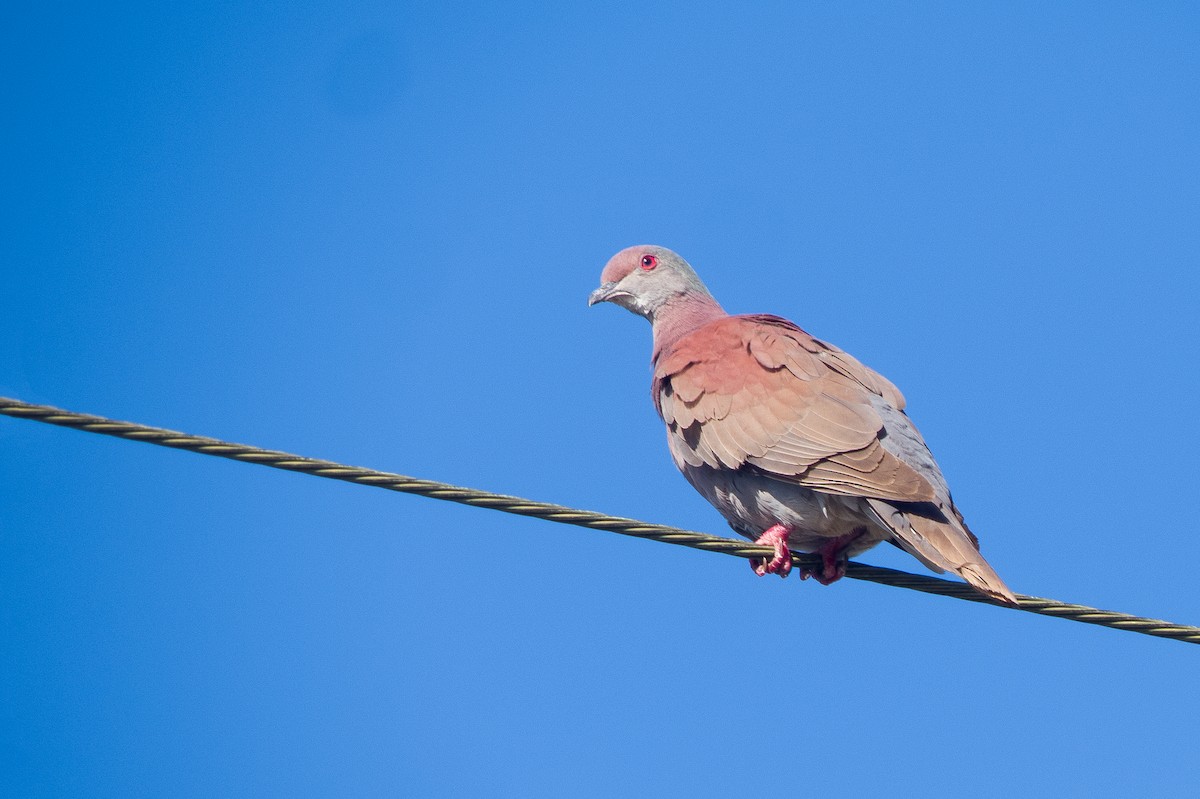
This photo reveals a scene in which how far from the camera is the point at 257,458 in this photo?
145 inches

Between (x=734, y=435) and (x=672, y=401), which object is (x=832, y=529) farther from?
(x=672, y=401)

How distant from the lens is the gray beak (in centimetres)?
830

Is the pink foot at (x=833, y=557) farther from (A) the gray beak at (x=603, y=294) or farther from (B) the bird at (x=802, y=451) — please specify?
(A) the gray beak at (x=603, y=294)

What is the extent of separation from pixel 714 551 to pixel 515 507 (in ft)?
2.91

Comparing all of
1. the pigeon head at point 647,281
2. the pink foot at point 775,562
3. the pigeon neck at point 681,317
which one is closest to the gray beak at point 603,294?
the pigeon head at point 647,281

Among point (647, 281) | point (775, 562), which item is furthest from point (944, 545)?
point (647, 281)

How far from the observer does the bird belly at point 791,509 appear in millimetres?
5523

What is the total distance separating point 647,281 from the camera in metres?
8.16

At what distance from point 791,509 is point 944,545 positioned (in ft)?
3.07

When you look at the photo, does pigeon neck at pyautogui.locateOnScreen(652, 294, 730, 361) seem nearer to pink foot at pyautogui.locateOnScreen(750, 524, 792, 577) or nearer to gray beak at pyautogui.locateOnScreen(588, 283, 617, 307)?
gray beak at pyautogui.locateOnScreen(588, 283, 617, 307)

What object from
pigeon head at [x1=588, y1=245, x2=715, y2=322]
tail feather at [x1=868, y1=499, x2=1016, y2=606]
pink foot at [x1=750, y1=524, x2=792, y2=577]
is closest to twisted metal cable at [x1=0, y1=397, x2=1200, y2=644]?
tail feather at [x1=868, y1=499, x2=1016, y2=606]

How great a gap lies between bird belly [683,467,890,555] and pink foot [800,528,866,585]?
0.03m

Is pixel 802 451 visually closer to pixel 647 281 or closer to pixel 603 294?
pixel 647 281

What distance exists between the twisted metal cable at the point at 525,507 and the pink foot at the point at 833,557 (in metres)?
0.64
